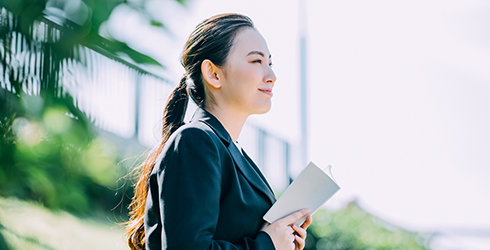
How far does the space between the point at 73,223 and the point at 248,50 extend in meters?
3.74

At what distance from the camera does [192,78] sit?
1.98 metres

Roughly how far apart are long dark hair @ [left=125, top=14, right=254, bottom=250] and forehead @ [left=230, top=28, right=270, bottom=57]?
0.02 meters

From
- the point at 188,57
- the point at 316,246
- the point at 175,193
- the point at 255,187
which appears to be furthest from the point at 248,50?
the point at 316,246

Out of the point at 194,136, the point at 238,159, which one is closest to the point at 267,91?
the point at 238,159

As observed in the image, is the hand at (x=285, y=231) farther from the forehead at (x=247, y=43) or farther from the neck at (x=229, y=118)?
the forehead at (x=247, y=43)

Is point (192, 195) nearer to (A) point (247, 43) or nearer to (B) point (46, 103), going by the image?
(A) point (247, 43)

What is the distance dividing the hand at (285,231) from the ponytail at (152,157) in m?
0.50

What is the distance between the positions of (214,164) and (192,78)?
A: 1.75 feet

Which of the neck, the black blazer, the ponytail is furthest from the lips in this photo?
the ponytail

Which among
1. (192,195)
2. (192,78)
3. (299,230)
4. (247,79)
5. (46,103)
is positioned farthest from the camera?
(46,103)

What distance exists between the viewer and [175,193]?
150 cm

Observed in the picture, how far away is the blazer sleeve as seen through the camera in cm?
144

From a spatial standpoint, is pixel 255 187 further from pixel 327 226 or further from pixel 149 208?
pixel 327 226

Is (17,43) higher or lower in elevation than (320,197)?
lower
